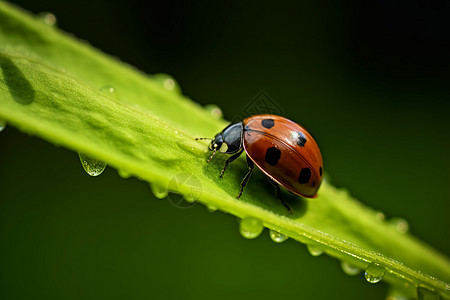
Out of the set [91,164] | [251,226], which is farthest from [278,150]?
[91,164]

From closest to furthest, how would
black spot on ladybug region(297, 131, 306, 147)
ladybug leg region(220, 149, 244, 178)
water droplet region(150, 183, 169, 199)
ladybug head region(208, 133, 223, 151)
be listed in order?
water droplet region(150, 183, 169, 199), ladybug leg region(220, 149, 244, 178), ladybug head region(208, 133, 223, 151), black spot on ladybug region(297, 131, 306, 147)

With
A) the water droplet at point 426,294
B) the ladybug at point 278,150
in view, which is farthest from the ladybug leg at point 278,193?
the water droplet at point 426,294

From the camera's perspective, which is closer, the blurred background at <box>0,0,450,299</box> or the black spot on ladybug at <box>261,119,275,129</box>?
the black spot on ladybug at <box>261,119,275,129</box>

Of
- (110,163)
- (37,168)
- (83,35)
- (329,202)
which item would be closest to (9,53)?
(110,163)

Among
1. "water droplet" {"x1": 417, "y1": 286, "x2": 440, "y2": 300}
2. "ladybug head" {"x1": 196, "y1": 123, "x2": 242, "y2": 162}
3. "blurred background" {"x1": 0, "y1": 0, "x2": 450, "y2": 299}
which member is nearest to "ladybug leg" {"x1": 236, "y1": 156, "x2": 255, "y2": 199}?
"ladybug head" {"x1": 196, "y1": 123, "x2": 242, "y2": 162}

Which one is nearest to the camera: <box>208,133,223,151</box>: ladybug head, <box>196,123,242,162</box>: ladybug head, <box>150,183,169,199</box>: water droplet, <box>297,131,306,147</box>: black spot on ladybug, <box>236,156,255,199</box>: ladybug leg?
<box>150,183,169,199</box>: water droplet

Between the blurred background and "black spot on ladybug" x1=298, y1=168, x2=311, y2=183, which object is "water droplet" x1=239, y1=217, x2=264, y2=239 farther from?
the blurred background

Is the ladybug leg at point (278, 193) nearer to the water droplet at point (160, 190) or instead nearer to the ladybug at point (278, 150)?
the ladybug at point (278, 150)

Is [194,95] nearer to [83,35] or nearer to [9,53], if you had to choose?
[83,35]

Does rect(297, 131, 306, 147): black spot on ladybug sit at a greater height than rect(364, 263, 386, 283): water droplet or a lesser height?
lesser
